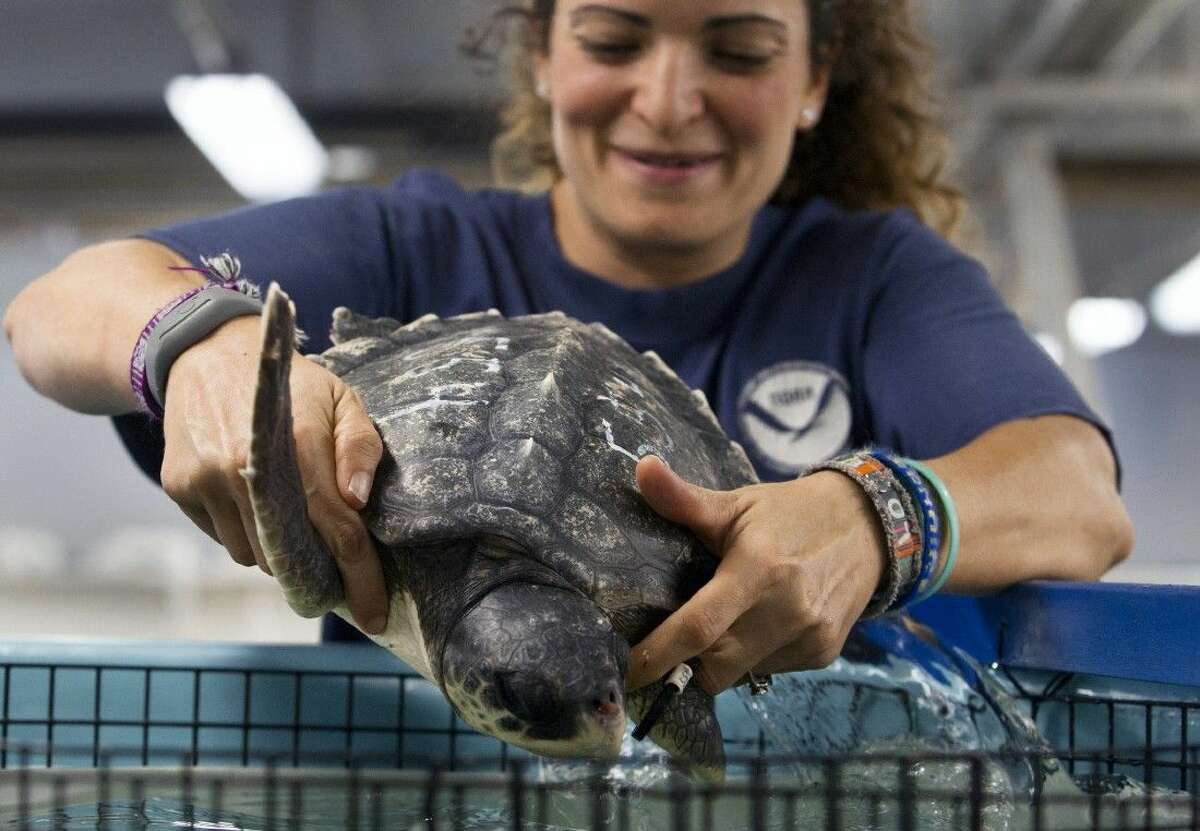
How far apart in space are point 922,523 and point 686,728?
0.27 metres

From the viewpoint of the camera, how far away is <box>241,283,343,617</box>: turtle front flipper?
659 millimetres

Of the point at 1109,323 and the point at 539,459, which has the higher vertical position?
the point at 1109,323

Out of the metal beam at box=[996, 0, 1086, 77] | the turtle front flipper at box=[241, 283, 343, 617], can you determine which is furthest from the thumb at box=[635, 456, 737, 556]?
the metal beam at box=[996, 0, 1086, 77]

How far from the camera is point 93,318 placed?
1.06m

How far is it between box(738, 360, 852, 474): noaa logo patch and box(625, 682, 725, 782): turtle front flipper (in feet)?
1.97

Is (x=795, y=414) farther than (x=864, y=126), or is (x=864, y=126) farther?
(x=864, y=126)

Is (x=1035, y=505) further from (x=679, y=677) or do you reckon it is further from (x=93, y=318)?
(x=93, y=318)

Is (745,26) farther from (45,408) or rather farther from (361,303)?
(45,408)

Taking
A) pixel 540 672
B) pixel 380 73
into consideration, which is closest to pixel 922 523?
pixel 540 672

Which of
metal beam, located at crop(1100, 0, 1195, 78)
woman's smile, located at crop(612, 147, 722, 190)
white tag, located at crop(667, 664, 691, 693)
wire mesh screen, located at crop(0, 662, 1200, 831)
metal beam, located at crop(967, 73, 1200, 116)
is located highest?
metal beam, located at crop(1100, 0, 1195, 78)

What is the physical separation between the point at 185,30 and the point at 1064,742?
19.2 ft

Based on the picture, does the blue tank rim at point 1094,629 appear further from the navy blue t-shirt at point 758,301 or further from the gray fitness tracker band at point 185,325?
the gray fitness tracker band at point 185,325

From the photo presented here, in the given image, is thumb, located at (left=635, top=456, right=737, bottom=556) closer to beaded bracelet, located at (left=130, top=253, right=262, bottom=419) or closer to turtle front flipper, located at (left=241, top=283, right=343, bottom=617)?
turtle front flipper, located at (left=241, top=283, right=343, bottom=617)

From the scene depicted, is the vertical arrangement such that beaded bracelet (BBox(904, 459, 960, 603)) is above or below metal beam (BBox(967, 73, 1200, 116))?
below
